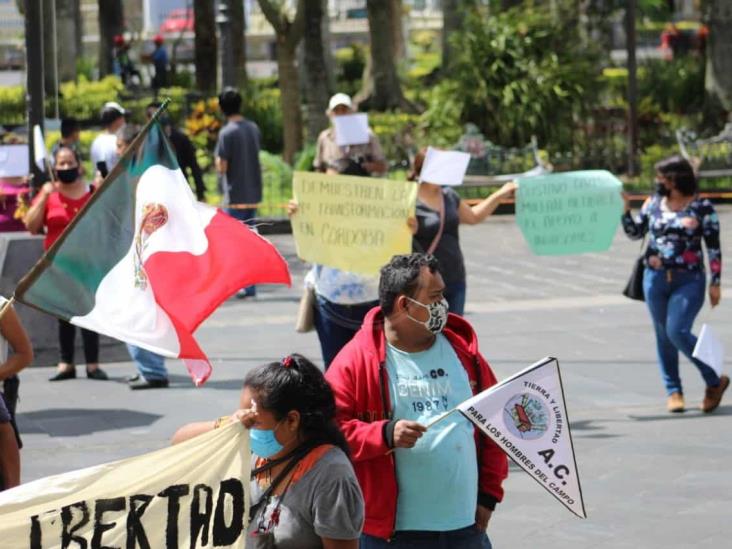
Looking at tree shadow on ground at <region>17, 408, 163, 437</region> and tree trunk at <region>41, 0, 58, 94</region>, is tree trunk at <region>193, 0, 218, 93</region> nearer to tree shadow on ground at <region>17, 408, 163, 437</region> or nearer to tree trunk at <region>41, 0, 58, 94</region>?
tree trunk at <region>41, 0, 58, 94</region>

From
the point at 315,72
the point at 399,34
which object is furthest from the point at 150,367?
the point at 399,34

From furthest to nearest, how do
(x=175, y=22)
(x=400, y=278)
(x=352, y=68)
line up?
(x=175, y=22) → (x=352, y=68) → (x=400, y=278)

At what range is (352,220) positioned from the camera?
8.28 m

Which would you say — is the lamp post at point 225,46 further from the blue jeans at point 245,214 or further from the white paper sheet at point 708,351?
the white paper sheet at point 708,351

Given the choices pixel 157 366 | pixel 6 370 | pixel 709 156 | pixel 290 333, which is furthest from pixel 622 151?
pixel 6 370

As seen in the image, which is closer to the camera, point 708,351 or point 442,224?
point 442,224

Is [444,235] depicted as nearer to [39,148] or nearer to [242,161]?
[39,148]

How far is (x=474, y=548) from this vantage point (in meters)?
4.87

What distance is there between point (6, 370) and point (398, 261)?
5.60ft

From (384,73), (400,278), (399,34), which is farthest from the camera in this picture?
(399,34)

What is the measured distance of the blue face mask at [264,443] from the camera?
4246 mm

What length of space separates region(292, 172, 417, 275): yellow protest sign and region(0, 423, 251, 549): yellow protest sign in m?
3.89

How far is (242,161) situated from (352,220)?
271 inches

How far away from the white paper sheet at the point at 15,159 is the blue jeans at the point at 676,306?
19.3 ft
